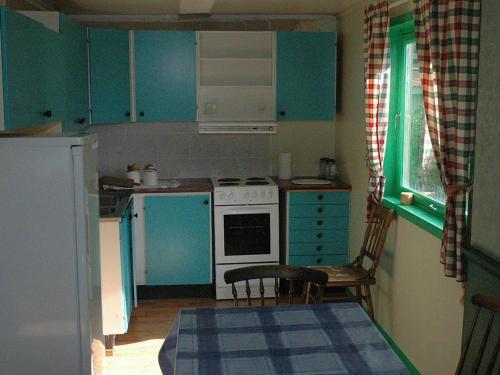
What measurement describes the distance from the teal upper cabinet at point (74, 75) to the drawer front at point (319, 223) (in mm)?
1835

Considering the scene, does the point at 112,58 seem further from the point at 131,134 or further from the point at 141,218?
the point at 141,218

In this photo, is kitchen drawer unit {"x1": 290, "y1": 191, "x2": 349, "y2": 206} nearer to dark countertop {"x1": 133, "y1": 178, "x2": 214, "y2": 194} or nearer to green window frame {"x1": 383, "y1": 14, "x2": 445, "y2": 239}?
dark countertop {"x1": 133, "y1": 178, "x2": 214, "y2": 194}

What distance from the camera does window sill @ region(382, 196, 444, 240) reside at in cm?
364

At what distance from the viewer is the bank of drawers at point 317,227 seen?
217 inches

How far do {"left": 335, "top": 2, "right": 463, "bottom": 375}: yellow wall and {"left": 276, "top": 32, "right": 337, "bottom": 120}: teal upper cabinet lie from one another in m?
0.13

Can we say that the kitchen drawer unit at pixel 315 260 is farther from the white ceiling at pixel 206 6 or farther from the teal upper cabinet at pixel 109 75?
the white ceiling at pixel 206 6

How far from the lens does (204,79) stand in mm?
5758

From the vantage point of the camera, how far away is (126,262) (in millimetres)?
4754

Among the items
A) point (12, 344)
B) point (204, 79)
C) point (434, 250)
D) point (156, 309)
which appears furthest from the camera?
point (204, 79)

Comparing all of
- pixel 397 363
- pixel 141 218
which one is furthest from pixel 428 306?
pixel 141 218

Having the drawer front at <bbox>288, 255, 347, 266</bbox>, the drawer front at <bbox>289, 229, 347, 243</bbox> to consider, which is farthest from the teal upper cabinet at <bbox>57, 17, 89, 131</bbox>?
the drawer front at <bbox>288, 255, 347, 266</bbox>

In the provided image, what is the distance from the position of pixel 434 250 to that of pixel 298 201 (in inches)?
75.8

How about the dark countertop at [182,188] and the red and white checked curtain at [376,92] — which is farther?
the dark countertop at [182,188]

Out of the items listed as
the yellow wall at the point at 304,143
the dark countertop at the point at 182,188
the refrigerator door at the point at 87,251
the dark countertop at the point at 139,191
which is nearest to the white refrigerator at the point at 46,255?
the refrigerator door at the point at 87,251
